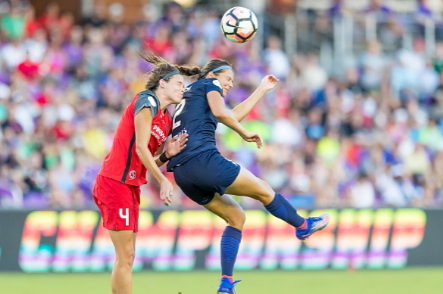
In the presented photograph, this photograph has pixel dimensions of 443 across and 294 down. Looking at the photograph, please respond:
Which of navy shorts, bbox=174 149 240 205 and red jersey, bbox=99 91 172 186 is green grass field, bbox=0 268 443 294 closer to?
navy shorts, bbox=174 149 240 205

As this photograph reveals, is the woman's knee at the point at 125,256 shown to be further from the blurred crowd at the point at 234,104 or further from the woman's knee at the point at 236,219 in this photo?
the blurred crowd at the point at 234,104

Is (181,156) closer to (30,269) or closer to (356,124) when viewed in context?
(30,269)

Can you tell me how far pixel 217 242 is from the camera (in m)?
10.6

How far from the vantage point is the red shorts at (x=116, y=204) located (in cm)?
576

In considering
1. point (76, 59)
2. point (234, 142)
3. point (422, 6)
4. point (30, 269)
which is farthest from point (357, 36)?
point (30, 269)

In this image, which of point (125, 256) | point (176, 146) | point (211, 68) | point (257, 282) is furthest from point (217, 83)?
point (257, 282)

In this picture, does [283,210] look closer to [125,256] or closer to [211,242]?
[125,256]

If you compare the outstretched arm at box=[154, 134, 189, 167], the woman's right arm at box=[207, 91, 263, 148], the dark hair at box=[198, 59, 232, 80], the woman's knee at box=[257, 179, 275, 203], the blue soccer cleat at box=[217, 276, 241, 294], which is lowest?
the blue soccer cleat at box=[217, 276, 241, 294]

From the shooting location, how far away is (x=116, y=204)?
5.79 meters

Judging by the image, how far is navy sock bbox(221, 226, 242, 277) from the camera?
6273mm

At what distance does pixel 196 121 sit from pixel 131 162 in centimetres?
72

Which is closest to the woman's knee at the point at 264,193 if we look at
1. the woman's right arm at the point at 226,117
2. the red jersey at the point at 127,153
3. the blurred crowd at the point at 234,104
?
the woman's right arm at the point at 226,117

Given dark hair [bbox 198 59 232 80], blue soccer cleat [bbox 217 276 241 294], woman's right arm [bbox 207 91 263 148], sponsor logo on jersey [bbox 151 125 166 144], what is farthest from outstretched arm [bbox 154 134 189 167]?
blue soccer cleat [bbox 217 276 241 294]

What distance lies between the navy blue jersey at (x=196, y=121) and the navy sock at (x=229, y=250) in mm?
865
